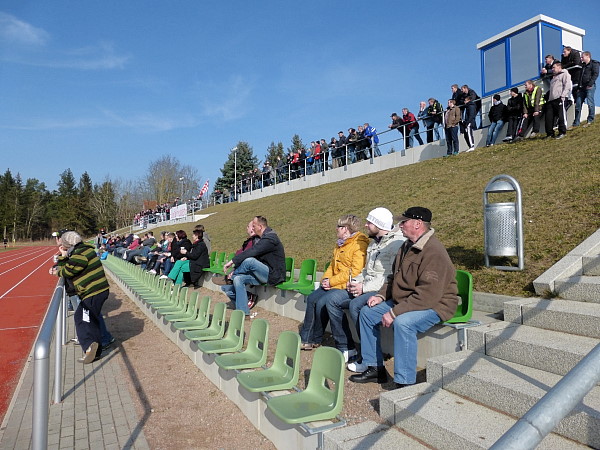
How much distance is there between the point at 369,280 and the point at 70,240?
14.5 feet

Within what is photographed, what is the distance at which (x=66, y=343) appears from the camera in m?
7.46

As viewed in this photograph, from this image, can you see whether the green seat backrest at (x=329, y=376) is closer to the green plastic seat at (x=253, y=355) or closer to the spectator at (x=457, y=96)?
the green plastic seat at (x=253, y=355)

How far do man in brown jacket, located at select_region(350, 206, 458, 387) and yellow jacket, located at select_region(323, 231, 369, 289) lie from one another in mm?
854

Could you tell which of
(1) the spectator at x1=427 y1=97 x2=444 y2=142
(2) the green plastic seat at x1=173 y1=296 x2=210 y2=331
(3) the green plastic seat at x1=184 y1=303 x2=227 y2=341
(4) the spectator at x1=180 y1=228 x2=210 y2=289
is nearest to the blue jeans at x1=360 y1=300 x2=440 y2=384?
(3) the green plastic seat at x1=184 y1=303 x2=227 y2=341

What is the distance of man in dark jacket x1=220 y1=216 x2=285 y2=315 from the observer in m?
7.34

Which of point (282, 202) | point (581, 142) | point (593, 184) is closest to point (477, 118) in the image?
point (581, 142)

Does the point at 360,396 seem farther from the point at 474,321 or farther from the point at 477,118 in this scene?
the point at 477,118

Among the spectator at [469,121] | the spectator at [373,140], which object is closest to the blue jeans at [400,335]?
the spectator at [469,121]

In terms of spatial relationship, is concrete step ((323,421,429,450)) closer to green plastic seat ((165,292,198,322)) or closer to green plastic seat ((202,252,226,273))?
green plastic seat ((165,292,198,322))

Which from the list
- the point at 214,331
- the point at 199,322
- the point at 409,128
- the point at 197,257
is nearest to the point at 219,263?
the point at 197,257

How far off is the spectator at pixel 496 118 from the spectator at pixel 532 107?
742mm

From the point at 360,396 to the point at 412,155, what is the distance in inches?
589

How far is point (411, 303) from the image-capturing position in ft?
13.1

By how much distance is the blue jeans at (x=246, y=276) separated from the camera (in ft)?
24.4
